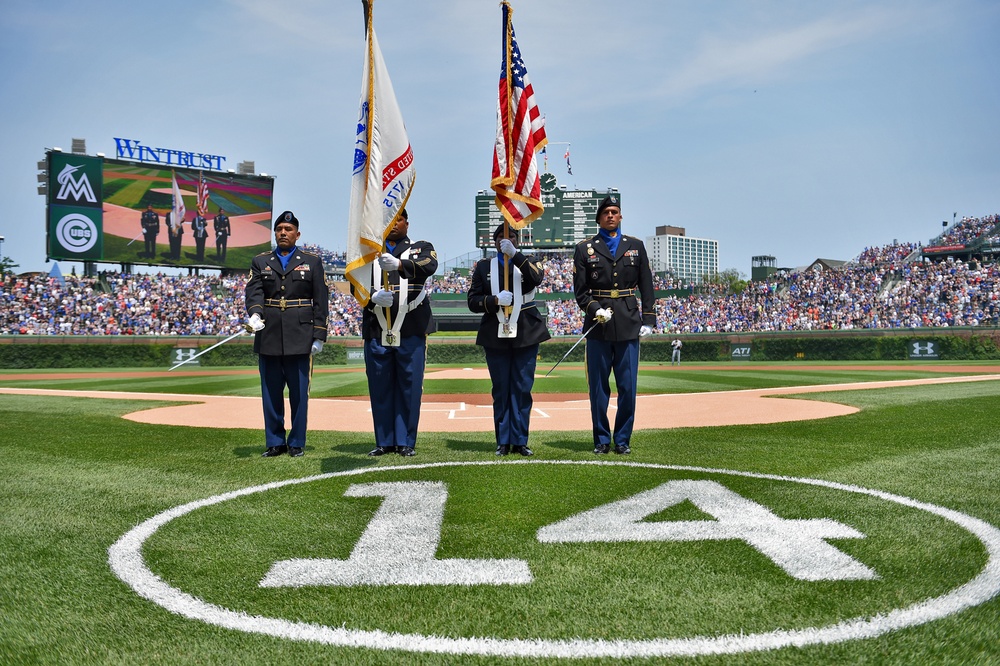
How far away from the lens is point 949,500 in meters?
4.82

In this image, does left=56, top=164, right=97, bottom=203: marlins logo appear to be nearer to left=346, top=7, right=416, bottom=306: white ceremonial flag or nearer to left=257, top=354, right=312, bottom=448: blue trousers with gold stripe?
left=257, top=354, right=312, bottom=448: blue trousers with gold stripe

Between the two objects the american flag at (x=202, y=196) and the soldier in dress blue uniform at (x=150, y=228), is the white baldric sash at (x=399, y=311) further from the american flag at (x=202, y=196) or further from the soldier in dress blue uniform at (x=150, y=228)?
the american flag at (x=202, y=196)

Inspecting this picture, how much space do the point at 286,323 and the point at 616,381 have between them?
3471 mm

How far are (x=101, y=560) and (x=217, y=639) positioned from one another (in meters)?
1.42

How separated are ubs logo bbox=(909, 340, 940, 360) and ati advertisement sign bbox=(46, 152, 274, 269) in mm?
42388

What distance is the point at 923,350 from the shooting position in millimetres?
33781

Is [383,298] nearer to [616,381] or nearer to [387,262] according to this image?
[387,262]

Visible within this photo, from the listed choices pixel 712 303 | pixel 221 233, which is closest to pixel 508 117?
pixel 221 233

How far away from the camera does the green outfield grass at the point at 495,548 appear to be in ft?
8.73

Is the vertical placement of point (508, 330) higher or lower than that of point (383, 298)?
lower

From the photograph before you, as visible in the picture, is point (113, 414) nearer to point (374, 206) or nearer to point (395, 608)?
point (374, 206)

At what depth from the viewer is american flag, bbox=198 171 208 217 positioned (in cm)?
5044

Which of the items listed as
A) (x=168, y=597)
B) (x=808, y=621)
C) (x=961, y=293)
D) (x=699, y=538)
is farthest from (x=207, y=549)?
(x=961, y=293)

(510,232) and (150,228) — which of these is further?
(150,228)
